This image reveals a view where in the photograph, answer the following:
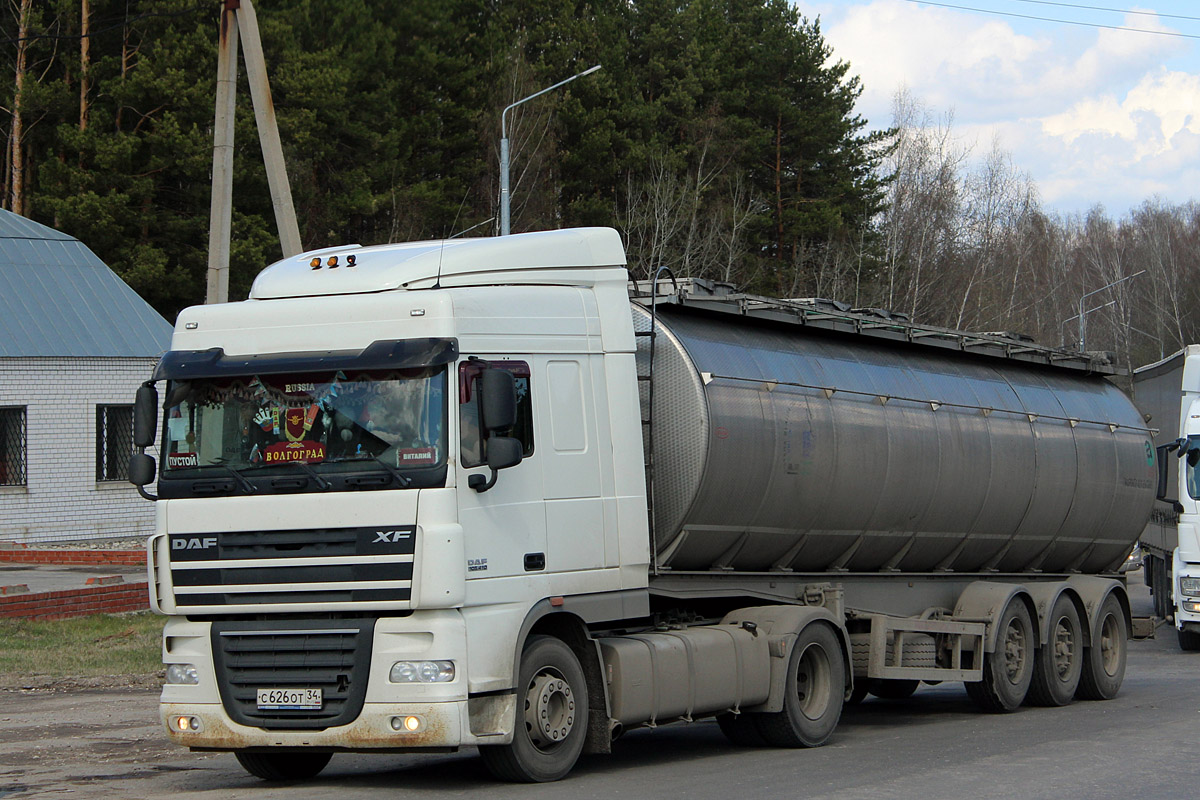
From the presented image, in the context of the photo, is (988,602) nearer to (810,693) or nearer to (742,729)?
(810,693)

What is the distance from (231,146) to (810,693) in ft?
31.1

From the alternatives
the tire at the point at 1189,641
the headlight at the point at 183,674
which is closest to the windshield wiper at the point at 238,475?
the headlight at the point at 183,674

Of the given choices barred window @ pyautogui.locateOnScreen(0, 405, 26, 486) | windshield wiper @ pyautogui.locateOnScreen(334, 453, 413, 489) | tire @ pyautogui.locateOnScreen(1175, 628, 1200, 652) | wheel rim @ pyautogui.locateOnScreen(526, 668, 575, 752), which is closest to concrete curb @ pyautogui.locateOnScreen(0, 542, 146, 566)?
barred window @ pyautogui.locateOnScreen(0, 405, 26, 486)

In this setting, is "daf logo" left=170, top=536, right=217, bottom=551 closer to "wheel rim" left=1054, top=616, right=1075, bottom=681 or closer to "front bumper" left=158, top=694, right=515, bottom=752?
"front bumper" left=158, top=694, right=515, bottom=752

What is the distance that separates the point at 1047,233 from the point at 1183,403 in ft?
256

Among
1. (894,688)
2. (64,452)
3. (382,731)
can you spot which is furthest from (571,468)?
(64,452)

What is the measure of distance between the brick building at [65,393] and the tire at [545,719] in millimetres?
20197

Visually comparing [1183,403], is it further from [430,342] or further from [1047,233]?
[1047,233]

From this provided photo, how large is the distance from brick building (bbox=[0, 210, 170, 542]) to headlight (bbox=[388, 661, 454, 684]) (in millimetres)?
20648

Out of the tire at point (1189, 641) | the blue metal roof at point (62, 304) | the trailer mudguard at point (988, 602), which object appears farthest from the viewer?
the blue metal roof at point (62, 304)

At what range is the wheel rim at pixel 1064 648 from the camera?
14.5 m

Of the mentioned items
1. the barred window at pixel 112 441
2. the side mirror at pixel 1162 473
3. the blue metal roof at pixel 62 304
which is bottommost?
the side mirror at pixel 1162 473

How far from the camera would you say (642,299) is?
1088 centimetres

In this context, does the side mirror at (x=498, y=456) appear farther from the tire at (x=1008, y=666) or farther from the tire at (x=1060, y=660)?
the tire at (x=1060, y=660)
